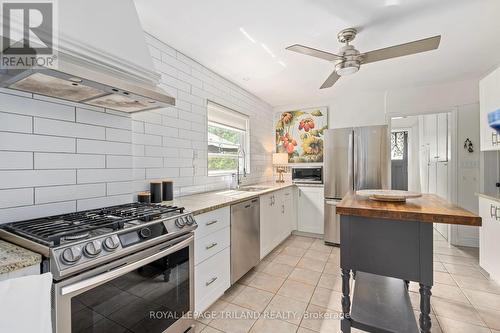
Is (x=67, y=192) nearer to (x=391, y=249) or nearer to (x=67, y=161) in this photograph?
(x=67, y=161)

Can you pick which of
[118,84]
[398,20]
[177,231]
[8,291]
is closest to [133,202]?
[177,231]

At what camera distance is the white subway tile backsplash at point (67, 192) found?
1.34 m

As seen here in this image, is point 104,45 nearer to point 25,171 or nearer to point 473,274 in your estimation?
point 25,171

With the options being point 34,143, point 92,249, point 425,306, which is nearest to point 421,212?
point 425,306

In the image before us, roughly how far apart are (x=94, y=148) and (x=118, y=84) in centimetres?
62

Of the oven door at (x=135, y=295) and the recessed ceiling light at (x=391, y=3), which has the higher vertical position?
the recessed ceiling light at (x=391, y=3)

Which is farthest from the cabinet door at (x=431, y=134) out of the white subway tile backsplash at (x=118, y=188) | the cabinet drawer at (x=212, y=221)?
the white subway tile backsplash at (x=118, y=188)

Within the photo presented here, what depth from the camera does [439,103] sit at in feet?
11.5

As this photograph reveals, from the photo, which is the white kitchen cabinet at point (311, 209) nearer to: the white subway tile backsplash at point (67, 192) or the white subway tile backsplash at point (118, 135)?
the white subway tile backsplash at point (118, 135)

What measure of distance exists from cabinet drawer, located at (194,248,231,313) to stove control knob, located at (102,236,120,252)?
80 cm

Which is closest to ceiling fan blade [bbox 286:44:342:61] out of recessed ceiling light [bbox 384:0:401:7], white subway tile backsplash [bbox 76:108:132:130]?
recessed ceiling light [bbox 384:0:401:7]

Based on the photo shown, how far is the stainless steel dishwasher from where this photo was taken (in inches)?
86.6

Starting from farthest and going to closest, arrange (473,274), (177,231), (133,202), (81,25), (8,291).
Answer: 1. (473,274)
2. (133,202)
3. (177,231)
4. (81,25)
5. (8,291)

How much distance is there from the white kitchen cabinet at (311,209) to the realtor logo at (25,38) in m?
3.53
